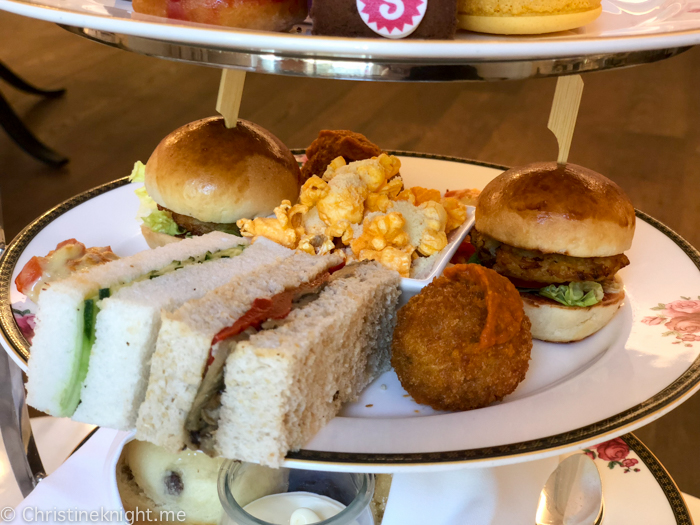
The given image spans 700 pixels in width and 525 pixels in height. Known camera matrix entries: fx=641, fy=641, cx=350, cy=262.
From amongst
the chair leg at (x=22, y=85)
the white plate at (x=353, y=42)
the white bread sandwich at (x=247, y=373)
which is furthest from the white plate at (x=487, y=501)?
the chair leg at (x=22, y=85)

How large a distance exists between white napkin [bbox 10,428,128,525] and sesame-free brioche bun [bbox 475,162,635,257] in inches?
43.9

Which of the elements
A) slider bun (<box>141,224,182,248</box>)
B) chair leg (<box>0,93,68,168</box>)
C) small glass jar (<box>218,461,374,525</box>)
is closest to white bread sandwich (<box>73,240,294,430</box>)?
small glass jar (<box>218,461,374,525</box>)

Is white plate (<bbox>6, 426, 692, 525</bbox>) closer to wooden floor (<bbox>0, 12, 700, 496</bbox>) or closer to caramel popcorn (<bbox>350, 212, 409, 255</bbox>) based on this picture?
caramel popcorn (<bbox>350, 212, 409, 255</bbox>)

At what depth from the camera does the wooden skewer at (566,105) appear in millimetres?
1594

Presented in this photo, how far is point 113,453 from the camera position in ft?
4.63

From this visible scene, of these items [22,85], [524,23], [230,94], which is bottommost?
[22,85]

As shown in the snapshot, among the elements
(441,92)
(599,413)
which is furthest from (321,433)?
(441,92)

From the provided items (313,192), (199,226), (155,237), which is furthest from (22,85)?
(313,192)

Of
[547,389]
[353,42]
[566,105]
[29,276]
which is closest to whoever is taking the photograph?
[353,42]

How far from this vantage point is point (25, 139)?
5.25 meters

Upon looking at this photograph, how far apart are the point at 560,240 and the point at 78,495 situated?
132 centimetres

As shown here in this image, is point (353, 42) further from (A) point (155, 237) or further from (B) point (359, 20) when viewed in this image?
(A) point (155, 237)

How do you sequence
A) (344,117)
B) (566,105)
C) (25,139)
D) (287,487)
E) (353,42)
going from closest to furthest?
(353,42)
(287,487)
(566,105)
(25,139)
(344,117)

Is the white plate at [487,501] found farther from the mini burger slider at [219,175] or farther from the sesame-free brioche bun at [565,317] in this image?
the mini burger slider at [219,175]
